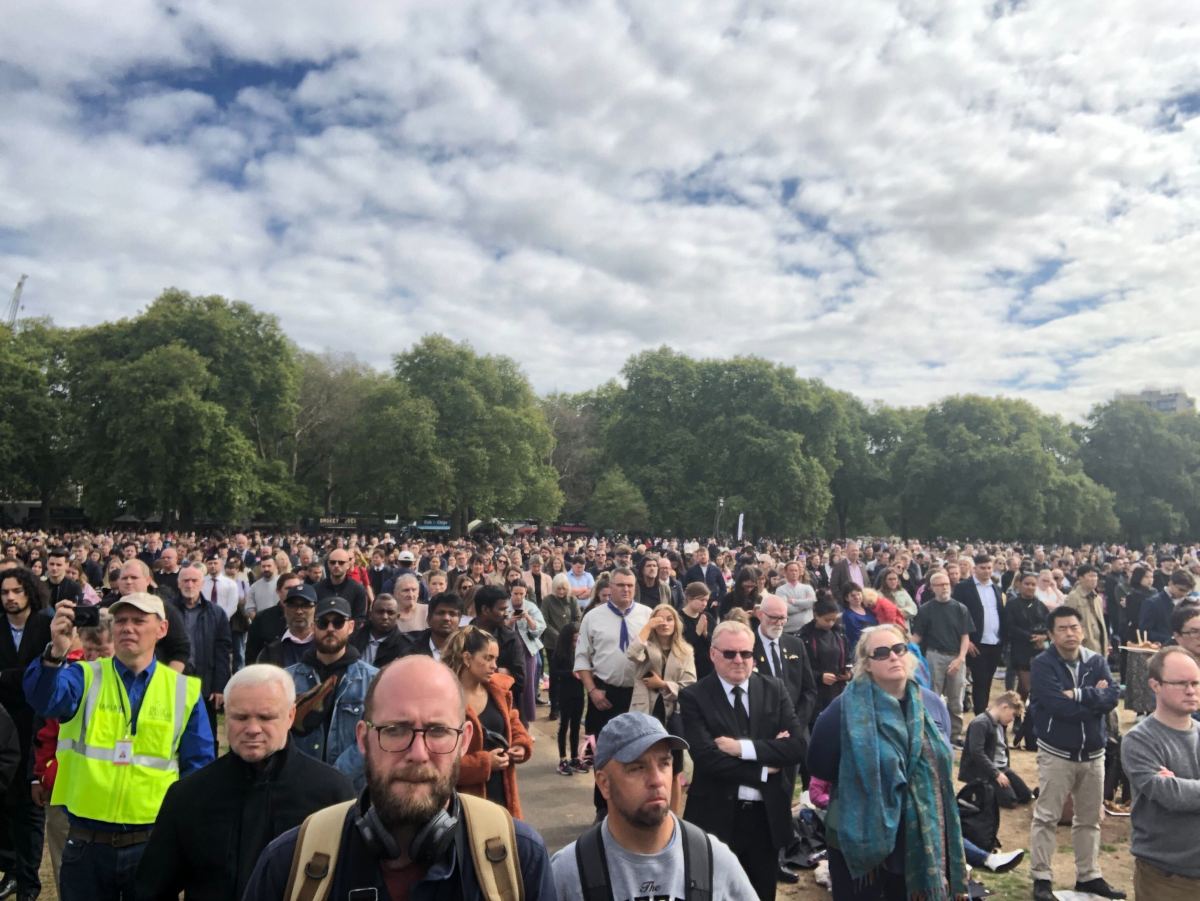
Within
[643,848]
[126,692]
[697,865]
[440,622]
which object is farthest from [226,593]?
[697,865]

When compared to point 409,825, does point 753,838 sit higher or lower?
lower

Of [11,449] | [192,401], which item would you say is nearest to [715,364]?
[192,401]

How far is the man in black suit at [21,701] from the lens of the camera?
4.38 m

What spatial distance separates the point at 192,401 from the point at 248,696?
35270mm

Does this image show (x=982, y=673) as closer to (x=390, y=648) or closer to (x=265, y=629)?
(x=390, y=648)

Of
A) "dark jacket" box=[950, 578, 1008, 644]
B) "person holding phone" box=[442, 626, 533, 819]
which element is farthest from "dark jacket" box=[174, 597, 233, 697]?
"dark jacket" box=[950, 578, 1008, 644]

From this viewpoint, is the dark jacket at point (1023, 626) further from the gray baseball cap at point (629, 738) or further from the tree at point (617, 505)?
the tree at point (617, 505)

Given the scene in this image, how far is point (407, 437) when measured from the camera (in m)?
38.6

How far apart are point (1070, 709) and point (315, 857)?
4.96m

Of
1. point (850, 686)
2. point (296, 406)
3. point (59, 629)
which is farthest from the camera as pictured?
point (296, 406)

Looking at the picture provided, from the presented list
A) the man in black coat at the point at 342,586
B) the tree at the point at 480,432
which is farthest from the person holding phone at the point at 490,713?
the tree at the point at 480,432

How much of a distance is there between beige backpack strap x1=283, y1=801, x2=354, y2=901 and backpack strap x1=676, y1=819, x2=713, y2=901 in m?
1.03

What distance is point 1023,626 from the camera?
904 cm

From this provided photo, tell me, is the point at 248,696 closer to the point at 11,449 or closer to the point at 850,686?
the point at 850,686
